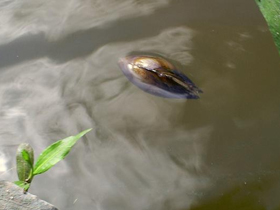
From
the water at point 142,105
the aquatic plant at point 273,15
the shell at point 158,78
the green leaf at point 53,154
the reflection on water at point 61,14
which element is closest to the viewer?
the aquatic plant at point 273,15

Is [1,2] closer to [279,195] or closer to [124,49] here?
[124,49]

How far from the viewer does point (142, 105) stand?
165 centimetres

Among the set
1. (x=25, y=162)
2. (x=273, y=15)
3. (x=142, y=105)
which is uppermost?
(x=273, y=15)

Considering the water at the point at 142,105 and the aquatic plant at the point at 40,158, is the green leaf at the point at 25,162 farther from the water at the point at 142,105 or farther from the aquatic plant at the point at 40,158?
the water at the point at 142,105

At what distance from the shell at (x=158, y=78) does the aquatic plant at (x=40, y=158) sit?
595 millimetres

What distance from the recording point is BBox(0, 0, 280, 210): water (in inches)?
57.4

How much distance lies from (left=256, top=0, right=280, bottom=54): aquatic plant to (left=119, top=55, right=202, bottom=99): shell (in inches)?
27.2

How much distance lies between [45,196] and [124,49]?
66cm

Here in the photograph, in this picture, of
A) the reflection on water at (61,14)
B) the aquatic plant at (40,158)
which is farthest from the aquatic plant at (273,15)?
the reflection on water at (61,14)

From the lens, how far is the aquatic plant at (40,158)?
1.12m

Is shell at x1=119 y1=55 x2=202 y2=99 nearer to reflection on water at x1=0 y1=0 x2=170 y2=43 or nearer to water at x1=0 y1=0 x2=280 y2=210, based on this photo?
water at x1=0 y1=0 x2=280 y2=210

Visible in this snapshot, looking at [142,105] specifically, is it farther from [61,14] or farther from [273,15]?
[273,15]

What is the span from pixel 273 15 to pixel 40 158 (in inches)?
24.8

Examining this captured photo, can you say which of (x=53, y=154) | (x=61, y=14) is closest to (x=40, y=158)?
(x=53, y=154)
